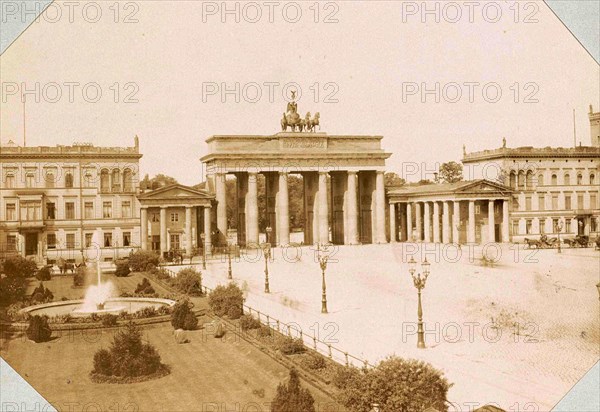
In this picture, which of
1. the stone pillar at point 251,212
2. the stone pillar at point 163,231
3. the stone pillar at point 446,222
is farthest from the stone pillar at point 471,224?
the stone pillar at point 163,231

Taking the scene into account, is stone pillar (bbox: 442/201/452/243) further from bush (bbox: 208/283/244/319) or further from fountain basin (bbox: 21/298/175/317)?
fountain basin (bbox: 21/298/175/317)

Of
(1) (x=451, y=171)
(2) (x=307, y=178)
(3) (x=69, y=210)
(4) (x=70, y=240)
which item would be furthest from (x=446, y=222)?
Answer: (3) (x=69, y=210)

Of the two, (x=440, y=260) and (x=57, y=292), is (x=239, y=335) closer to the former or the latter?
(x=57, y=292)

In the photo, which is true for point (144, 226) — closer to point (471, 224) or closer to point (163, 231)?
point (163, 231)

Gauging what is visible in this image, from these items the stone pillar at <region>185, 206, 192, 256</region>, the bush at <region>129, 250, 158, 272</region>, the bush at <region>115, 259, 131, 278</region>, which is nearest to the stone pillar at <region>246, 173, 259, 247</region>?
the stone pillar at <region>185, 206, 192, 256</region>

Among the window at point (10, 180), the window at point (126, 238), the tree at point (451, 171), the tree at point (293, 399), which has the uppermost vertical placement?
the tree at point (451, 171)

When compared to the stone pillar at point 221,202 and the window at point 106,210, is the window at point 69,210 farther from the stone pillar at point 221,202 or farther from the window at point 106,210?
the stone pillar at point 221,202
